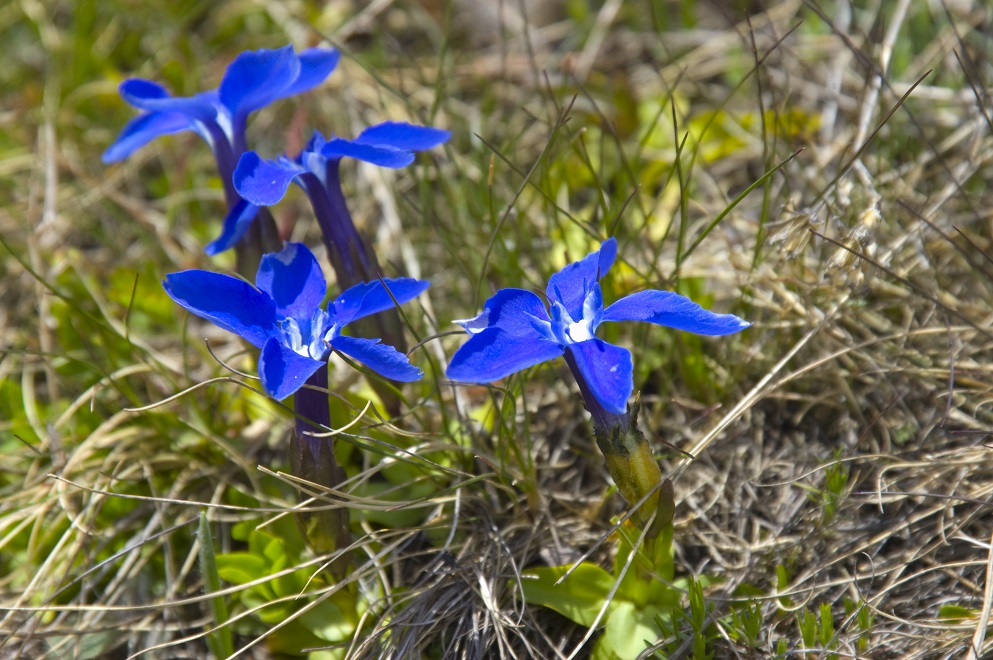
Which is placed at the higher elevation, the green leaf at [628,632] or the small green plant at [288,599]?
the small green plant at [288,599]

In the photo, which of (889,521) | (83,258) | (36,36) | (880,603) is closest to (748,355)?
(889,521)

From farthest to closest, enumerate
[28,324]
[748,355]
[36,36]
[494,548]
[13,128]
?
1. [36,36]
2. [13,128]
3. [28,324]
4. [748,355]
5. [494,548]

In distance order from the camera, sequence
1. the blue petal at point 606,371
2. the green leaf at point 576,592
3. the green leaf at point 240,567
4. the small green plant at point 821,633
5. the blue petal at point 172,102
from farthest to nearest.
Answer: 1. the blue petal at point 172,102
2. the green leaf at point 240,567
3. the green leaf at point 576,592
4. the small green plant at point 821,633
5. the blue petal at point 606,371

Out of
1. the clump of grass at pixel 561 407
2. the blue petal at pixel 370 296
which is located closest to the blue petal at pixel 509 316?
the blue petal at pixel 370 296

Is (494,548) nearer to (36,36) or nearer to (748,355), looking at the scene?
(748,355)

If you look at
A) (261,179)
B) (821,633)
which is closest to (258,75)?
(261,179)

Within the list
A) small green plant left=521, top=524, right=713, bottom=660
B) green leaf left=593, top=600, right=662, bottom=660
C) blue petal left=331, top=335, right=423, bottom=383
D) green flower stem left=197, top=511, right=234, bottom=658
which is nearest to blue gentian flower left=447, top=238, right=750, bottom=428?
blue petal left=331, top=335, right=423, bottom=383

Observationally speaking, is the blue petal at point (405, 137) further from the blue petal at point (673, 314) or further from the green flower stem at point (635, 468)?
the green flower stem at point (635, 468)
